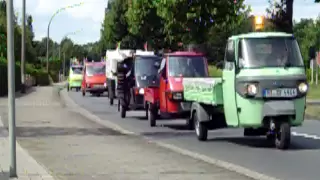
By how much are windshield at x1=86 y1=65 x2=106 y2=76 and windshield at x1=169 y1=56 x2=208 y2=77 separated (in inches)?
1064

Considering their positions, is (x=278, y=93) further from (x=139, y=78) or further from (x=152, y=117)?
(x=139, y=78)

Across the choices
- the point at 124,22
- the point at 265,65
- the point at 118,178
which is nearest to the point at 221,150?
the point at 265,65

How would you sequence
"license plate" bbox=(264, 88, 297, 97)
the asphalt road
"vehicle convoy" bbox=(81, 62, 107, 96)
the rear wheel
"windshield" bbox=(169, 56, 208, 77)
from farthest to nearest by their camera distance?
"vehicle convoy" bbox=(81, 62, 107, 96) → the rear wheel → "windshield" bbox=(169, 56, 208, 77) → "license plate" bbox=(264, 88, 297, 97) → the asphalt road

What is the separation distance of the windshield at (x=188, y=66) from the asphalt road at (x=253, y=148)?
5.42 feet

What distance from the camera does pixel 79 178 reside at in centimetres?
1065

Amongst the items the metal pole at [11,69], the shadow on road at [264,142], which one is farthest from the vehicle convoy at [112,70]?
the metal pole at [11,69]

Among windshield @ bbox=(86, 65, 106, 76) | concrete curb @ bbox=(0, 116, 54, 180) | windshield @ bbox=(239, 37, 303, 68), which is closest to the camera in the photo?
concrete curb @ bbox=(0, 116, 54, 180)

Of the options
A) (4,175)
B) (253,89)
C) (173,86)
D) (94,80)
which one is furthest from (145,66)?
(94,80)

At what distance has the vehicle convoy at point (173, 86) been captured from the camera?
63.7 feet

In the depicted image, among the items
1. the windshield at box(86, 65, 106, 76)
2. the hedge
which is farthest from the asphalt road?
the windshield at box(86, 65, 106, 76)

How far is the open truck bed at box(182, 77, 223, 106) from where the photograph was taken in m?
15.7

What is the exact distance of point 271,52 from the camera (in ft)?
49.4

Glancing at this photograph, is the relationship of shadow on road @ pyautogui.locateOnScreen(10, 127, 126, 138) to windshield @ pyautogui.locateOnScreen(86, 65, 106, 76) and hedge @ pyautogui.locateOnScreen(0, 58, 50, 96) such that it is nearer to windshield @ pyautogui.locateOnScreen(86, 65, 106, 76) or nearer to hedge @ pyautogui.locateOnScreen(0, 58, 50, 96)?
hedge @ pyautogui.locateOnScreen(0, 58, 50, 96)

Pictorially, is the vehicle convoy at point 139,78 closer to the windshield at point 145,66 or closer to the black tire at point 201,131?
the windshield at point 145,66
